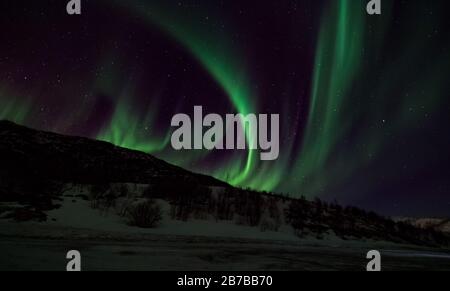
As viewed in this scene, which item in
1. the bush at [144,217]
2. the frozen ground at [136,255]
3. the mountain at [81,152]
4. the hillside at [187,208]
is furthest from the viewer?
the mountain at [81,152]

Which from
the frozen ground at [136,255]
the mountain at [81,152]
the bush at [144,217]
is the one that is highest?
the mountain at [81,152]

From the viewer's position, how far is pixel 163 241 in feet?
36.1

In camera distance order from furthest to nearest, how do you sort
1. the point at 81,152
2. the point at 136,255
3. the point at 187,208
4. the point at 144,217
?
the point at 81,152 < the point at 187,208 < the point at 144,217 < the point at 136,255

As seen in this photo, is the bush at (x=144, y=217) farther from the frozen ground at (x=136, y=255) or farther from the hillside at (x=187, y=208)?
the frozen ground at (x=136, y=255)

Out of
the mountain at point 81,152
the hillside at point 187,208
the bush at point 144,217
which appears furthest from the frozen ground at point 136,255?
the mountain at point 81,152

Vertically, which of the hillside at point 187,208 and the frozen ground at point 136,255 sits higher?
the hillside at point 187,208

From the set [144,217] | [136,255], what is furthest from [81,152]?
[136,255]

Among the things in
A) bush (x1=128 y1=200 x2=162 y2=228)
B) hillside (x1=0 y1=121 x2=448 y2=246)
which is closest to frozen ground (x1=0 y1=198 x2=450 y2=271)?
bush (x1=128 y1=200 x2=162 y2=228)

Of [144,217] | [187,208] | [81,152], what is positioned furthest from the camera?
[81,152]

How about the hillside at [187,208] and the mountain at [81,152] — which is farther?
the mountain at [81,152]

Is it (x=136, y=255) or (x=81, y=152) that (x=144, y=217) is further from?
(x=81, y=152)
